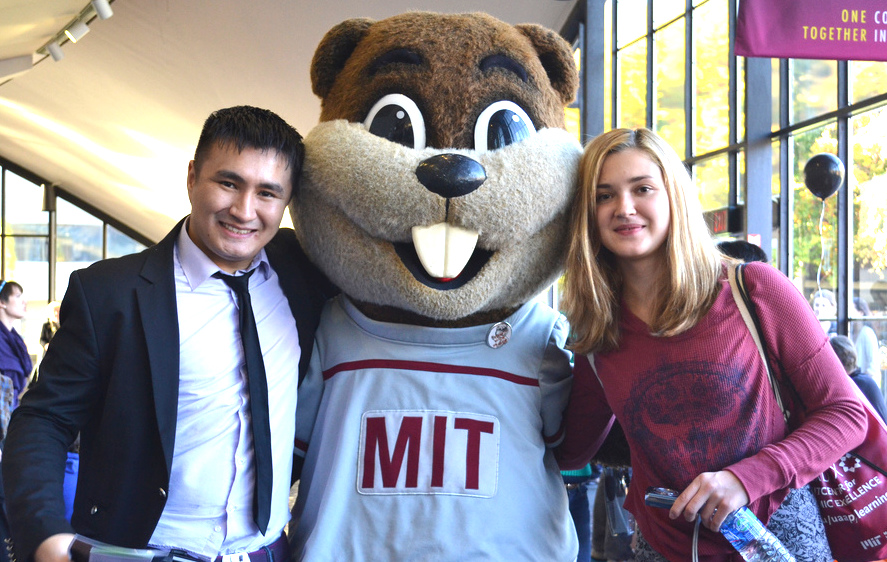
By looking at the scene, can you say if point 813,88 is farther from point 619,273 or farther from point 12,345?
point 12,345

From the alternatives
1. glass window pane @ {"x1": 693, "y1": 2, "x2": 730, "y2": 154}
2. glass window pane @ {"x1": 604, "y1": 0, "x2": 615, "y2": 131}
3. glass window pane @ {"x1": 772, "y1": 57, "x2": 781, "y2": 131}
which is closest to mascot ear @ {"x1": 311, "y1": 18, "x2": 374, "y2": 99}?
glass window pane @ {"x1": 772, "y1": 57, "x2": 781, "y2": 131}

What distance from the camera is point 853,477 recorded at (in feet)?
5.44

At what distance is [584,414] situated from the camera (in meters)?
1.98

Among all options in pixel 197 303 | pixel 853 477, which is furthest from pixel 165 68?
pixel 853 477

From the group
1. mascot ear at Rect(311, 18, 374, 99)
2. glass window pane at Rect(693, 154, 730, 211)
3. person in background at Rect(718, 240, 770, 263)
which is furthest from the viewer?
glass window pane at Rect(693, 154, 730, 211)

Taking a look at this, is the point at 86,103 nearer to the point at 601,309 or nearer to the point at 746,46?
the point at 746,46

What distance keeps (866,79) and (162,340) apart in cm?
554

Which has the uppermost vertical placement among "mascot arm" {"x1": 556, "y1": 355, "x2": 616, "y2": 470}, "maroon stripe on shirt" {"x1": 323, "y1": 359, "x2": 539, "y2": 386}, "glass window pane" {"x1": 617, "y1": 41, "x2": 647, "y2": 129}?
"glass window pane" {"x1": 617, "y1": 41, "x2": 647, "y2": 129}

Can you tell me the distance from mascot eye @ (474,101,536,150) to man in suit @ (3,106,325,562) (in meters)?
0.44

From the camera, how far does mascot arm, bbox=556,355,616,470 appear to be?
196cm

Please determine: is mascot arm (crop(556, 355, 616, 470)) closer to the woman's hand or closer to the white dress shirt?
the woman's hand

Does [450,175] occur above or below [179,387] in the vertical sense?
above

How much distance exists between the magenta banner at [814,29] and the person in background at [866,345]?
9.75 ft

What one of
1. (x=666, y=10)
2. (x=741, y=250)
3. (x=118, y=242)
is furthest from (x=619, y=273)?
(x=118, y=242)
